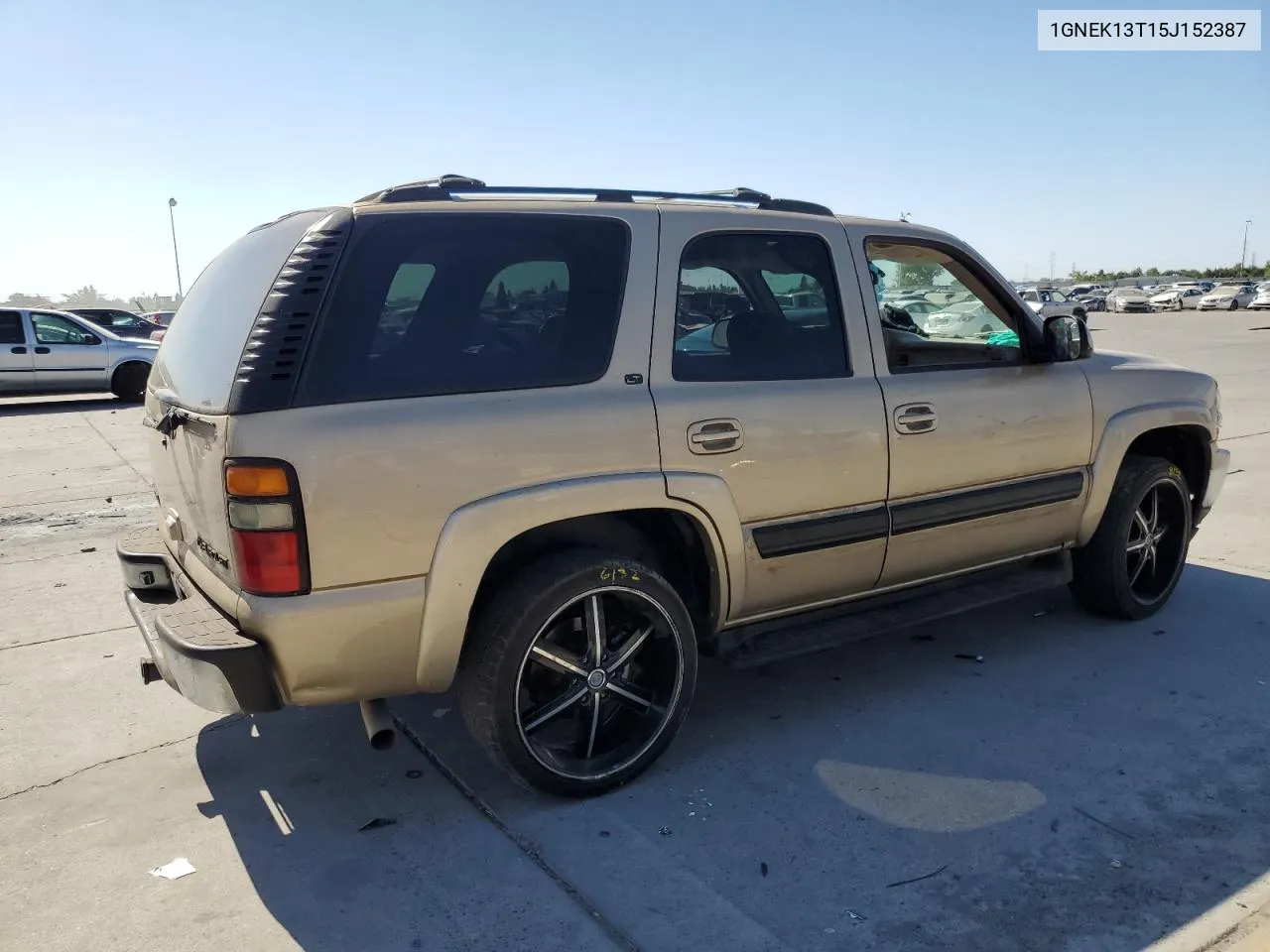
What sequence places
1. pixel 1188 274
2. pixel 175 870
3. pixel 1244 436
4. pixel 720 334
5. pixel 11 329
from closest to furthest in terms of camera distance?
pixel 175 870 < pixel 720 334 < pixel 1244 436 < pixel 11 329 < pixel 1188 274

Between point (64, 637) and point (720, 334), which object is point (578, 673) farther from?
point (64, 637)

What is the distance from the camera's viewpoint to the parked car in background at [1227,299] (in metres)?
46.7

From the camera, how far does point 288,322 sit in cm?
284

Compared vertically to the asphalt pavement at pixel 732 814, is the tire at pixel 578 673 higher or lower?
higher

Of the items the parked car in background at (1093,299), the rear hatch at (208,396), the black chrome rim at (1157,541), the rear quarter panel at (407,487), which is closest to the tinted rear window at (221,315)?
the rear hatch at (208,396)

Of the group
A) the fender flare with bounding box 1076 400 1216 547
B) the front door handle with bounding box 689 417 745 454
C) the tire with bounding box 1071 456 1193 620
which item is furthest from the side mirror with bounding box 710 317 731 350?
the tire with bounding box 1071 456 1193 620

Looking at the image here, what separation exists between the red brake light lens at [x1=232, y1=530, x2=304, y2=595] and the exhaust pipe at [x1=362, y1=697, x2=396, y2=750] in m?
0.56

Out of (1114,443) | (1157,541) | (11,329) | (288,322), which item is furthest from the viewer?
(11,329)

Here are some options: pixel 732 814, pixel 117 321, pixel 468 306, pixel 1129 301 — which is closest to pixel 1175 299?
pixel 1129 301

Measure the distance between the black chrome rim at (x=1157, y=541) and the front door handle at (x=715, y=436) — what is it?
2500 mm

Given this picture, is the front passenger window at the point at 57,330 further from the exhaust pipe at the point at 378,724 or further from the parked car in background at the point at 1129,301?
the parked car in background at the point at 1129,301

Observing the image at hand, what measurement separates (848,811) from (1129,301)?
5488 cm

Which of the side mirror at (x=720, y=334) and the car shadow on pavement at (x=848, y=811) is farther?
the side mirror at (x=720, y=334)

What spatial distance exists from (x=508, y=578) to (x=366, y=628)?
497mm
